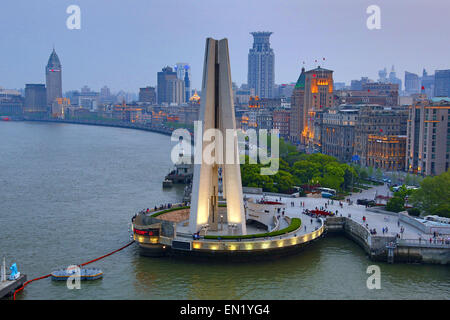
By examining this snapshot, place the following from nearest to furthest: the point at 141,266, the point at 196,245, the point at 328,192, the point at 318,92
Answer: the point at 141,266, the point at 196,245, the point at 328,192, the point at 318,92

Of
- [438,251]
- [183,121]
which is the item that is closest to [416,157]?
[438,251]

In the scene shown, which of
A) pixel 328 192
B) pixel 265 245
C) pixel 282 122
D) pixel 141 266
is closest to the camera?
pixel 141 266

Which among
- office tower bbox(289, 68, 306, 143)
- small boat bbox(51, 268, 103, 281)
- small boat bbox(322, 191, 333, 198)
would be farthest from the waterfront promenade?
office tower bbox(289, 68, 306, 143)

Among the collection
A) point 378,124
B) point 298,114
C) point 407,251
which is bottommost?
point 407,251

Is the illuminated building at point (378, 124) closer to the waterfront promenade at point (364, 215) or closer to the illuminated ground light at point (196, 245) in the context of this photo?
the waterfront promenade at point (364, 215)

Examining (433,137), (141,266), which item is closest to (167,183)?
(433,137)

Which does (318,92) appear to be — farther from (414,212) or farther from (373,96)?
(414,212)
